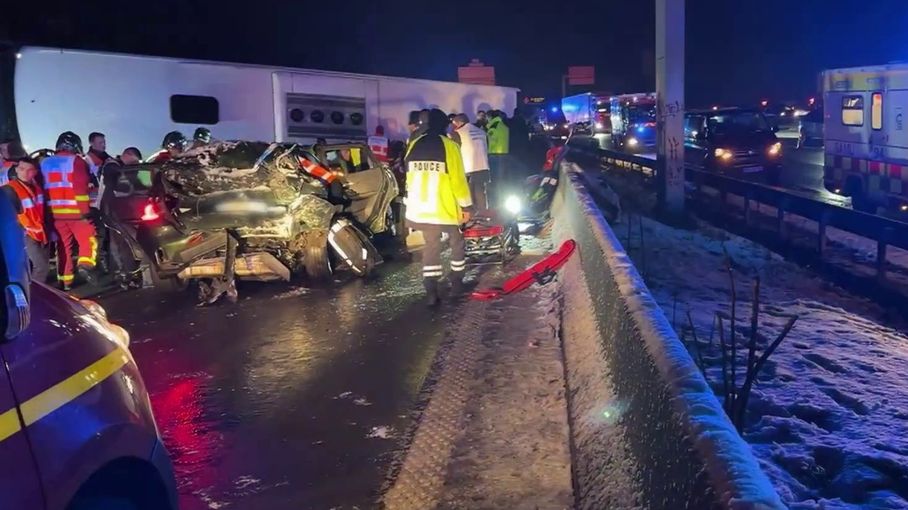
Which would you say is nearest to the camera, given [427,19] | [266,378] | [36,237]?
[266,378]

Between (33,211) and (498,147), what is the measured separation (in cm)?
855

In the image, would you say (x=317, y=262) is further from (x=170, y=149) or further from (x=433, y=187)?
(x=170, y=149)

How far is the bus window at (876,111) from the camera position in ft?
50.1

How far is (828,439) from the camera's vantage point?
5039mm

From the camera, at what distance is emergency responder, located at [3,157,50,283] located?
10.3 metres

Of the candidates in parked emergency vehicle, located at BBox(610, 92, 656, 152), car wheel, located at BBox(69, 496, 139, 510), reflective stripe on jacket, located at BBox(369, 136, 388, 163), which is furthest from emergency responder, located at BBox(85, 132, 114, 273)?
parked emergency vehicle, located at BBox(610, 92, 656, 152)

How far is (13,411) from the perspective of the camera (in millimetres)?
2473

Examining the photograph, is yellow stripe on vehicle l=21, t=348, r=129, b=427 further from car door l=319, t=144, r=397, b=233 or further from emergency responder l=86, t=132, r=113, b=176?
emergency responder l=86, t=132, r=113, b=176

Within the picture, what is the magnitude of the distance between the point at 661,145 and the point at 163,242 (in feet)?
30.5

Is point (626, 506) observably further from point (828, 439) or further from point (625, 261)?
point (625, 261)

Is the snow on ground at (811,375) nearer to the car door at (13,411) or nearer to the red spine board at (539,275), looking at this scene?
the red spine board at (539,275)

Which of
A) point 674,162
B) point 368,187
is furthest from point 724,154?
point 368,187

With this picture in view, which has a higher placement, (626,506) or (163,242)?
(163,242)

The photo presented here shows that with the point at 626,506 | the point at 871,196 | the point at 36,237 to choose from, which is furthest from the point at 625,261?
the point at 871,196
